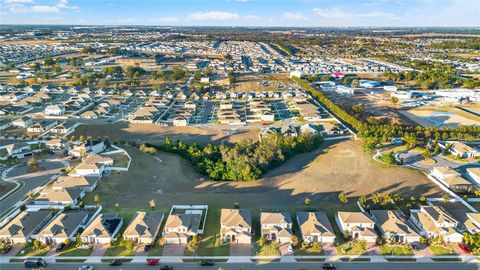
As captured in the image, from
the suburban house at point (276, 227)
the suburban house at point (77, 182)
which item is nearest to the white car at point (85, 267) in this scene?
the suburban house at point (77, 182)

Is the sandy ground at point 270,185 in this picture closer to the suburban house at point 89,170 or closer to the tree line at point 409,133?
the suburban house at point 89,170

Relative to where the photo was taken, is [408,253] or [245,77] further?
[245,77]

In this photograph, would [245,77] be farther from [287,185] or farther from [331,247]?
[331,247]

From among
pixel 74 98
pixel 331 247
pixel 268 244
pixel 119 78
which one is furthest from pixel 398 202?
pixel 119 78

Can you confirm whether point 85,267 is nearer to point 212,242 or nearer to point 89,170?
point 212,242

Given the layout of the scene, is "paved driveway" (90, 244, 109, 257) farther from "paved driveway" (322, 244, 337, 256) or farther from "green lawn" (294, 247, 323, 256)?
"paved driveway" (322, 244, 337, 256)

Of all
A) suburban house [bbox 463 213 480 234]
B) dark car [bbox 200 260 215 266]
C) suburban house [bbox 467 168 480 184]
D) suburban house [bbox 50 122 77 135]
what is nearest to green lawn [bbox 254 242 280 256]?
dark car [bbox 200 260 215 266]
